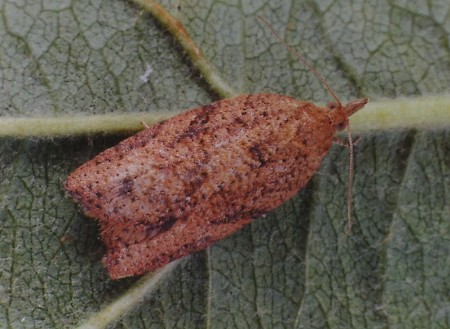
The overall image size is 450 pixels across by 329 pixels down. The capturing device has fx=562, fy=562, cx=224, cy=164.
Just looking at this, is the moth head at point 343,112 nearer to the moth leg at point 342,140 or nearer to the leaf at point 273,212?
the moth leg at point 342,140

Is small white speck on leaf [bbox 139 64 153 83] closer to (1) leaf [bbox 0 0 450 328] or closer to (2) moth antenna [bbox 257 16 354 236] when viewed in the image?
(1) leaf [bbox 0 0 450 328]

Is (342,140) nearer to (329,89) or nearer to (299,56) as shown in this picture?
(329,89)

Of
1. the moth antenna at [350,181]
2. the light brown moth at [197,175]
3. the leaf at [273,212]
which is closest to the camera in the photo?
the light brown moth at [197,175]

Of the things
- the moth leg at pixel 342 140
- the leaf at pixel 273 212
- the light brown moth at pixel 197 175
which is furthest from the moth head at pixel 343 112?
the leaf at pixel 273 212

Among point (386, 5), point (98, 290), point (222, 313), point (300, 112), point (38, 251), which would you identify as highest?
point (386, 5)

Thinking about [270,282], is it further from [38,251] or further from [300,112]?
[38,251]

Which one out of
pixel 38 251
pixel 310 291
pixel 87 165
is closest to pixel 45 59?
pixel 87 165

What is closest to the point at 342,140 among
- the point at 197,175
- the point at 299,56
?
the point at 299,56
